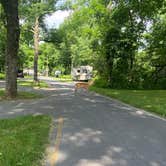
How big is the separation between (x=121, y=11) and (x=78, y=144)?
80.0 ft

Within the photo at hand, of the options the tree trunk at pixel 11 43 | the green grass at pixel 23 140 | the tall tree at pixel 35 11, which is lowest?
the green grass at pixel 23 140

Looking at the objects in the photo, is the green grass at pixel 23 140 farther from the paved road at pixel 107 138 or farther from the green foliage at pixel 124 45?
the green foliage at pixel 124 45

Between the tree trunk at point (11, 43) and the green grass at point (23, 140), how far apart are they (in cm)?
860

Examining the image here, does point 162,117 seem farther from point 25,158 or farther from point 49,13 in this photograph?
point 49,13

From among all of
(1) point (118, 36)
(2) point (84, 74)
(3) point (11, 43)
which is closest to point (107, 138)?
(3) point (11, 43)

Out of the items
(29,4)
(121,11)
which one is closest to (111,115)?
(121,11)

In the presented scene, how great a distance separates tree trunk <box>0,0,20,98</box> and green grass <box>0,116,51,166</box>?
860 cm

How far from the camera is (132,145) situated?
344 inches

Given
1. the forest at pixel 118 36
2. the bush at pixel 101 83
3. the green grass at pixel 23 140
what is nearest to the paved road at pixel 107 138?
the green grass at pixel 23 140

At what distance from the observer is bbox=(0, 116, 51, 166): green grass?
7062 millimetres

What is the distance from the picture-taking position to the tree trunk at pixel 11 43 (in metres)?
20.5

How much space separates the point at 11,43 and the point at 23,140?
12619 millimetres

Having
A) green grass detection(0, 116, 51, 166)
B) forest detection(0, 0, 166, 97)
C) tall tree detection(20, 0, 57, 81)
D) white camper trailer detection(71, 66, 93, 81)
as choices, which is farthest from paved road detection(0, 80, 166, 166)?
white camper trailer detection(71, 66, 93, 81)

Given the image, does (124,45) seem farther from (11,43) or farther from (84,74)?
(84,74)
